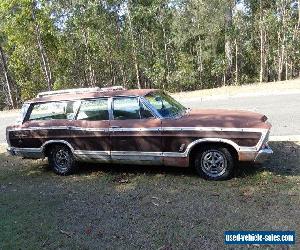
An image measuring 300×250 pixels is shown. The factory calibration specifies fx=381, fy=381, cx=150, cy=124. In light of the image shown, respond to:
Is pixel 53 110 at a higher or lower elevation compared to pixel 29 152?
higher

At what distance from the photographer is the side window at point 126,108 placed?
730cm

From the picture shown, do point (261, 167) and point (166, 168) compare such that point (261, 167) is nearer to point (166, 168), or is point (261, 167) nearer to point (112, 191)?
point (166, 168)

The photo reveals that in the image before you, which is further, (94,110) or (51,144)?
(51,144)

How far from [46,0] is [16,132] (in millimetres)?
A: 20349

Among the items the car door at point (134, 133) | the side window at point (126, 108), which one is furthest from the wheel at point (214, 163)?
the side window at point (126, 108)

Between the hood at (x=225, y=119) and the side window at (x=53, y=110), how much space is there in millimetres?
2418

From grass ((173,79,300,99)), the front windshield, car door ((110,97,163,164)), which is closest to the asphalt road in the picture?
grass ((173,79,300,99))

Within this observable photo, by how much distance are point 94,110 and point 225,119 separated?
8.68 feet

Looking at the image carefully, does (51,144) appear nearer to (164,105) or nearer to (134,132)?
(134,132)

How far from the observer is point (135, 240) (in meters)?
5.02

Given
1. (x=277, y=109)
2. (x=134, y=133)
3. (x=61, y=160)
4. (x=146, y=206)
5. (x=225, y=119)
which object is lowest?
(x=146, y=206)

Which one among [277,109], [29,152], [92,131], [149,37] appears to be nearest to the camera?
[92,131]

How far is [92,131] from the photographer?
7.56 meters

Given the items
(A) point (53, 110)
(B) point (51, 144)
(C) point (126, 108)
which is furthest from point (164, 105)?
(B) point (51, 144)
